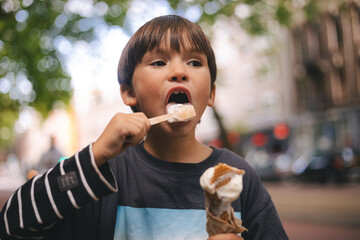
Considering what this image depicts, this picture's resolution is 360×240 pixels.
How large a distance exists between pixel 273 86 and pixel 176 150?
26.2 m

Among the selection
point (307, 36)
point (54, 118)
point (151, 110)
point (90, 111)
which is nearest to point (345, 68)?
point (307, 36)

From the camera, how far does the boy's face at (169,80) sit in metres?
1.25

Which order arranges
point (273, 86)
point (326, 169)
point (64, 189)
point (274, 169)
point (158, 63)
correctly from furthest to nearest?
point (273, 86) < point (274, 169) < point (326, 169) < point (158, 63) < point (64, 189)

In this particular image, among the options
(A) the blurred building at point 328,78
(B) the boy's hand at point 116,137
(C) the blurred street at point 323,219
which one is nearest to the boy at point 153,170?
(B) the boy's hand at point 116,137

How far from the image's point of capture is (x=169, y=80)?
1248mm

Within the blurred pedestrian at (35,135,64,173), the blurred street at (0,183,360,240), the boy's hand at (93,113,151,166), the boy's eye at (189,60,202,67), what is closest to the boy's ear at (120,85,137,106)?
the boy's eye at (189,60,202,67)

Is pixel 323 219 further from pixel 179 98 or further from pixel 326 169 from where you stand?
pixel 326 169

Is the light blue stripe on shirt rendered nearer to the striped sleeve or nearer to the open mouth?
the striped sleeve

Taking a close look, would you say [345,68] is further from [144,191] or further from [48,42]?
[144,191]

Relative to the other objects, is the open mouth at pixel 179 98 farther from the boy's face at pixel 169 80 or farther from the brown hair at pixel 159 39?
the brown hair at pixel 159 39

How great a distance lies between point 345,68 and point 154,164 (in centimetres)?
2205

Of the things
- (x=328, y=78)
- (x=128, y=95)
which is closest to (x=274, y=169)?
(x=328, y=78)

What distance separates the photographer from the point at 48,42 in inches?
391

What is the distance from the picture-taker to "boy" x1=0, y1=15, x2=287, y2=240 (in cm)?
99
